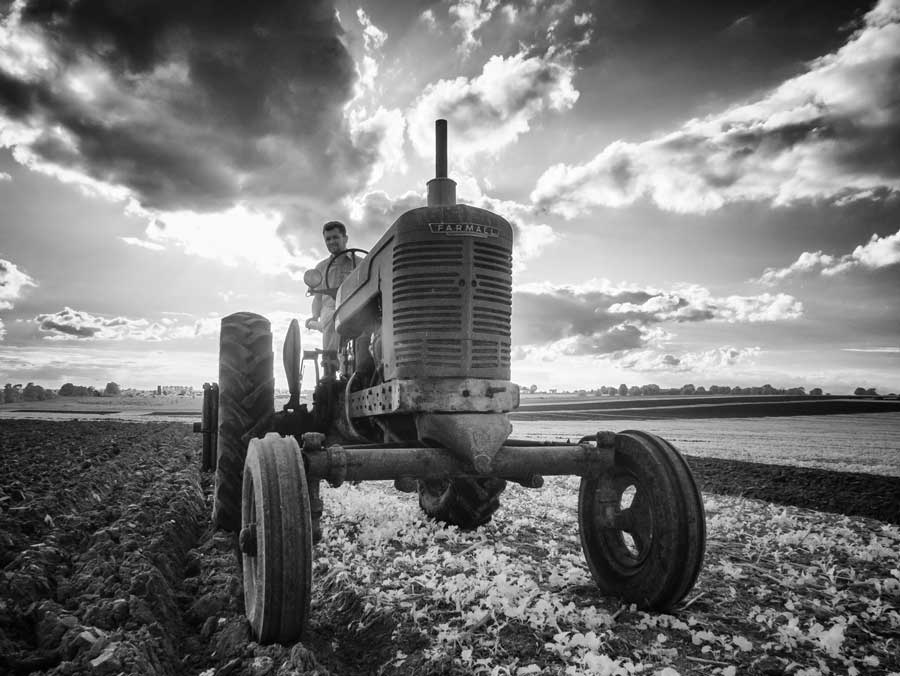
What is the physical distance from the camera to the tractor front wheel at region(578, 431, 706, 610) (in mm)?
2863

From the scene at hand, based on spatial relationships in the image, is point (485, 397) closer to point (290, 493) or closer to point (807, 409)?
point (290, 493)

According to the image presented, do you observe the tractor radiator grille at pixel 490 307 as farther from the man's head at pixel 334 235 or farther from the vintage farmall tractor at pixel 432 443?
the man's head at pixel 334 235

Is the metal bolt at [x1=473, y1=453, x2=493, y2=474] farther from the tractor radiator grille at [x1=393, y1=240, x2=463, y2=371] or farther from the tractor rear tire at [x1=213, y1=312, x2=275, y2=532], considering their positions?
the tractor rear tire at [x1=213, y1=312, x2=275, y2=532]

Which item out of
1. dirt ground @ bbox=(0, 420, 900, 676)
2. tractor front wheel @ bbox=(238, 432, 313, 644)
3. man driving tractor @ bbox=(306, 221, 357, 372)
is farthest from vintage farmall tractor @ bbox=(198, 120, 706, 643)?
man driving tractor @ bbox=(306, 221, 357, 372)

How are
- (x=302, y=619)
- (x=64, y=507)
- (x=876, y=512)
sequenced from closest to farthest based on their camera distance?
(x=302, y=619) < (x=64, y=507) < (x=876, y=512)

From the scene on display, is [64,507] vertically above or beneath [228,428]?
beneath

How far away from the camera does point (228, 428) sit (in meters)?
4.02

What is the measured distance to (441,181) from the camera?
3580 millimetres

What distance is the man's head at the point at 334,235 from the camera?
588cm

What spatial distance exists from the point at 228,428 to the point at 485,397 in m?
1.92

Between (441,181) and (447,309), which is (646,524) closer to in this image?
(447,309)

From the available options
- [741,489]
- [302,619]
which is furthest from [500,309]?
[741,489]

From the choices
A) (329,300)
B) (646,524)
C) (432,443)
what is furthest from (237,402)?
(646,524)

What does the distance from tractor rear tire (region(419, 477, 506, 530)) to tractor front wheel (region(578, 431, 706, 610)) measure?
668mm
